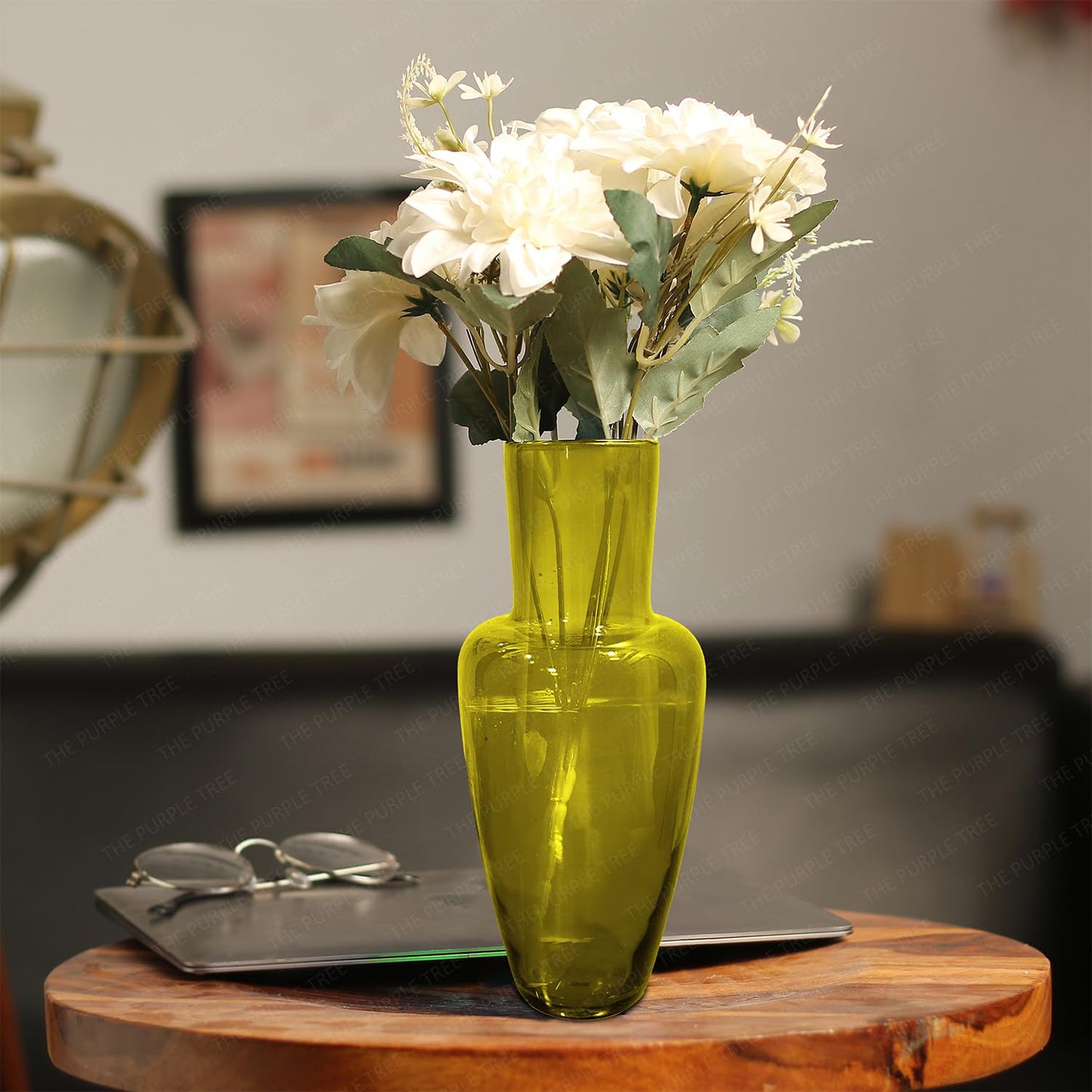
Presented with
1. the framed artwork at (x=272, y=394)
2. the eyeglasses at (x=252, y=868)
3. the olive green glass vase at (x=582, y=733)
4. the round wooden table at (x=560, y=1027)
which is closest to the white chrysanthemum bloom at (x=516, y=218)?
the olive green glass vase at (x=582, y=733)

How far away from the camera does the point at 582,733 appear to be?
693 millimetres

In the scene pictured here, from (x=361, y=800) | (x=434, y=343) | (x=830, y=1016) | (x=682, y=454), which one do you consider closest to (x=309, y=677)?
(x=361, y=800)

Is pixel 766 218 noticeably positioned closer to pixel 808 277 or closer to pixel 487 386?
pixel 487 386

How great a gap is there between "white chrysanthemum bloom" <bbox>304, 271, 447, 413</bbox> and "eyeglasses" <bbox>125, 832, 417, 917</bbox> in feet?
1.31

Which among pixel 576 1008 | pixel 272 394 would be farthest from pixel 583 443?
pixel 272 394

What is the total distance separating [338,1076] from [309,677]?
1.28 metres

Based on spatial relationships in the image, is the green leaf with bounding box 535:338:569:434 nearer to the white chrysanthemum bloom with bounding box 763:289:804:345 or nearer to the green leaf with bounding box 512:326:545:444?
the green leaf with bounding box 512:326:545:444

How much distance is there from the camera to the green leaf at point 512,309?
26.7 inches

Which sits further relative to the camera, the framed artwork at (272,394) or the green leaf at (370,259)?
the framed artwork at (272,394)

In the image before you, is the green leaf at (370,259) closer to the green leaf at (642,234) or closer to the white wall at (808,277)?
the green leaf at (642,234)

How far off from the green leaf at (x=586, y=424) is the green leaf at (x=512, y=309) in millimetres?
56

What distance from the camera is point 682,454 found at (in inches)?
98.3

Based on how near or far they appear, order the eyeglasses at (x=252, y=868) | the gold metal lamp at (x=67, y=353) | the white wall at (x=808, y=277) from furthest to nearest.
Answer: the white wall at (x=808, y=277)
the gold metal lamp at (x=67, y=353)
the eyeglasses at (x=252, y=868)

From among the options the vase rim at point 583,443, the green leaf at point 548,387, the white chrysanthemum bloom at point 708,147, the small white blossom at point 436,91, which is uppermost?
the small white blossom at point 436,91
